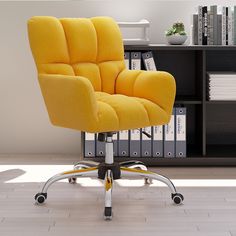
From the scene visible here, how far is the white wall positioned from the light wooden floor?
539mm

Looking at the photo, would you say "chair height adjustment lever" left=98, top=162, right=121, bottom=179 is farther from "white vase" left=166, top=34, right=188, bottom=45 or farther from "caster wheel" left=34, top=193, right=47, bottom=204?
"white vase" left=166, top=34, right=188, bottom=45

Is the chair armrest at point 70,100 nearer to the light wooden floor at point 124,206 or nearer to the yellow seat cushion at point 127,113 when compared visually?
the yellow seat cushion at point 127,113

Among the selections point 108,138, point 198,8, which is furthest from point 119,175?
point 198,8

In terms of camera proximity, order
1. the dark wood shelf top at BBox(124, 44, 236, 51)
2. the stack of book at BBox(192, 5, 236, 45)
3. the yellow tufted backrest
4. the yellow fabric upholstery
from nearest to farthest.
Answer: the yellow fabric upholstery < the yellow tufted backrest < the dark wood shelf top at BBox(124, 44, 236, 51) < the stack of book at BBox(192, 5, 236, 45)

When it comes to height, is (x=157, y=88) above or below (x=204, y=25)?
below

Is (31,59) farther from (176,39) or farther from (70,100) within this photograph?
(70,100)

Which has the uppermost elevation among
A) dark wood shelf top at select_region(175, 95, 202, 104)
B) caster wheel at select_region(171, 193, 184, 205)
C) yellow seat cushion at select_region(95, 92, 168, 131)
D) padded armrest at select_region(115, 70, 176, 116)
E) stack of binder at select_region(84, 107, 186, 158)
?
padded armrest at select_region(115, 70, 176, 116)

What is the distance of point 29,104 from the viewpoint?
446 centimetres

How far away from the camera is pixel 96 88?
3.53m

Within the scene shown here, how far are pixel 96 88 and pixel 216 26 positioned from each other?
3.46ft

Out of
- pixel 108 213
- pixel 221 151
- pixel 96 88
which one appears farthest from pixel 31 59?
pixel 108 213

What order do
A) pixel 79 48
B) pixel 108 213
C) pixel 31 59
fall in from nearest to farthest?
pixel 108 213, pixel 79 48, pixel 31 59

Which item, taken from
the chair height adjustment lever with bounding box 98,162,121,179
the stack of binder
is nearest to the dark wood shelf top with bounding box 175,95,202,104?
the stack of binder

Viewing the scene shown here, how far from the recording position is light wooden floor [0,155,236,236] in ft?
8.81
